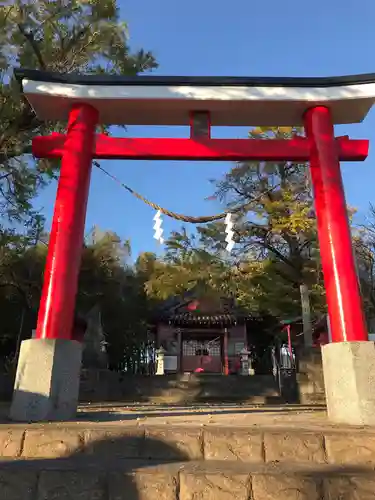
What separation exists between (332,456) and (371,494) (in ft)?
2.04

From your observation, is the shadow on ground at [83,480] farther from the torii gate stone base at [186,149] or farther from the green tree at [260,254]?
the green tree at [260,254]

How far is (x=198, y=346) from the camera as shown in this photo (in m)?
23.7

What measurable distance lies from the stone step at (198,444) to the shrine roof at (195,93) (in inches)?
193

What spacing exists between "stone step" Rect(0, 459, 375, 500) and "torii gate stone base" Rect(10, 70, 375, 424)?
1809mm

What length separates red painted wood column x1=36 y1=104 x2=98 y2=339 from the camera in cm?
489

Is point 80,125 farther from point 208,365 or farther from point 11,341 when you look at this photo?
point 208,365

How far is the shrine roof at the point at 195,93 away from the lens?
600 cm

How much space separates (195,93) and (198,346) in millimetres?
19632

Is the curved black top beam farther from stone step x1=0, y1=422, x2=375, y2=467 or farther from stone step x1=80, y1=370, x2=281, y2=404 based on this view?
stone step x1=80, y1=370, x2=281, y2=404

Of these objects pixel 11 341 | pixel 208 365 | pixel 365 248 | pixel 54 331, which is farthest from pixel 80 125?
pixel 208 365

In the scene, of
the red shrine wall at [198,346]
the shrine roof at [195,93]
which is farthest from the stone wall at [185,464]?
the red shrine wall at [198,346]

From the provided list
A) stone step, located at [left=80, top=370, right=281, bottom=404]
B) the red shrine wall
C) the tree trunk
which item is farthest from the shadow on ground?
the red shrine wall

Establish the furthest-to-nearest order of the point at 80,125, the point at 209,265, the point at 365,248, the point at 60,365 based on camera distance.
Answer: the point at 209,265
the point at 365,248
the point at 80,125
the point at 60,365

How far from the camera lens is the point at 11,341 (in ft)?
66.1
